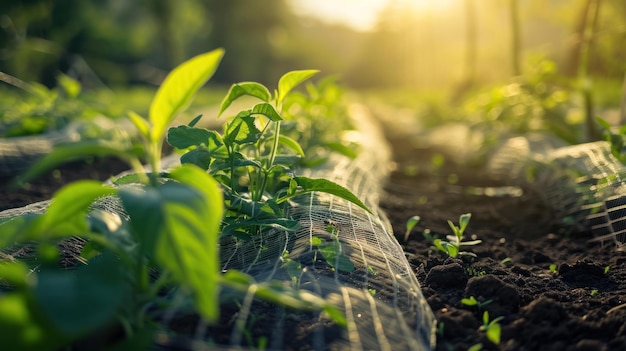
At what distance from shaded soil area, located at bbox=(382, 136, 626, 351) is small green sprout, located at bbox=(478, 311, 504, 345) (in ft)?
0.06

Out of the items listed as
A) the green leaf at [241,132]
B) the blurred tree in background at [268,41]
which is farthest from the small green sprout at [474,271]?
the blurred tree in background at [268,41]

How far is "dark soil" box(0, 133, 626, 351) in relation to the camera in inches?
59.9

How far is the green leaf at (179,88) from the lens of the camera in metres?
1.23

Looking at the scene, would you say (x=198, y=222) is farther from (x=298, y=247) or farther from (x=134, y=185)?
(x=134, y=185)

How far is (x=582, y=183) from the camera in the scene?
287 cm

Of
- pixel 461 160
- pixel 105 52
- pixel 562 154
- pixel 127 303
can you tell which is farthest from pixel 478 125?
pixel 105 52

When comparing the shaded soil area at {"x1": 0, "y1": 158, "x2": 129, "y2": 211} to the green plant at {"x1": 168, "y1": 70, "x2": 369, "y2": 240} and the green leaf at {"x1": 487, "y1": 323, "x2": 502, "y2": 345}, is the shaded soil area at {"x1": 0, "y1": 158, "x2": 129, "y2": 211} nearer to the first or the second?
the green plant at {"x1": 168, "y1": 70, "x2": 369, "y2": 240}

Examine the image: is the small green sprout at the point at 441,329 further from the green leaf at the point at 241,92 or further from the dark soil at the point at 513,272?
the green leaf at the point at 241,92

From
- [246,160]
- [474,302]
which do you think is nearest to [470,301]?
[474,302]

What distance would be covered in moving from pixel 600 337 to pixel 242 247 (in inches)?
43.1

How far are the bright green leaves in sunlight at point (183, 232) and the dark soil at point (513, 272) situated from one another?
727mm

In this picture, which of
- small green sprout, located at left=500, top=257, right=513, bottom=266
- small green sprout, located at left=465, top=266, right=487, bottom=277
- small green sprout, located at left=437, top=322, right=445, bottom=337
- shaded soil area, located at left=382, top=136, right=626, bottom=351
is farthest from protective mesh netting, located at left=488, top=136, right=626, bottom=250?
small green sprout, located at left=437, top=322, right=445, bottom=337

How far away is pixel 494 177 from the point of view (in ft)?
14.4

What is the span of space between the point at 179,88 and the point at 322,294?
631 millimetres
